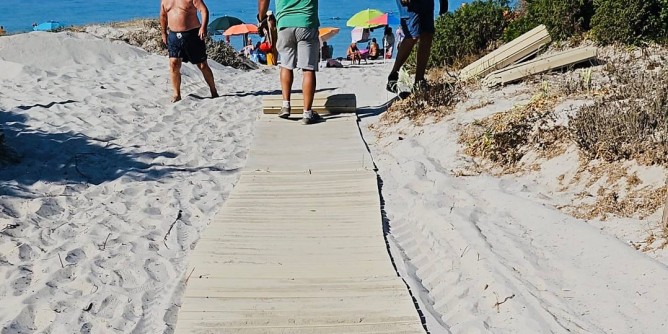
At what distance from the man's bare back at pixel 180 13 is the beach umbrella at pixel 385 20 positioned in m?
15.2

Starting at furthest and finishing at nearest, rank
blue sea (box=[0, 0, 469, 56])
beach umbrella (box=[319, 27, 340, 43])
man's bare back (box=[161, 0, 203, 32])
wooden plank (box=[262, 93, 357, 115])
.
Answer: blue sea (box=[0, 0, 469, 56]), beach umbrella (box=[319, 27, 340, 43]), man's bare back (box=[161, 0, 203, 32]), wooden plank (box=[262, 93, 357, 115])

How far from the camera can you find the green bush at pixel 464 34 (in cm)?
978

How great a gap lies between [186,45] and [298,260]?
17.3 ft

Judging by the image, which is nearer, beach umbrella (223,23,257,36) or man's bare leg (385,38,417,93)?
man's bare leg (385,38,417,93)

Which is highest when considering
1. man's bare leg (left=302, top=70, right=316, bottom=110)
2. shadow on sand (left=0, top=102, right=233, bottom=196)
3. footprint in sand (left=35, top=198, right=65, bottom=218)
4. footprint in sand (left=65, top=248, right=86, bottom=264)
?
man's bare leg (left=302, top=70, right=316, bottom=110)

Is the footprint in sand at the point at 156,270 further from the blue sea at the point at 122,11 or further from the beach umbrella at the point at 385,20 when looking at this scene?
the blue sea at the point at 122,11

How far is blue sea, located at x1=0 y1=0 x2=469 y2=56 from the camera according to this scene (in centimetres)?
4250

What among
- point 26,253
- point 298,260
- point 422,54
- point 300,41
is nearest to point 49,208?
point 26,253

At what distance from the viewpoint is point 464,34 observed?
9.80 m

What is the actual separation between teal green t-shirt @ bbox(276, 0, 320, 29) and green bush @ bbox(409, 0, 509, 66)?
2.98 m

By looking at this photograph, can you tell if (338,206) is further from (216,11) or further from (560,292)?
(216,11)

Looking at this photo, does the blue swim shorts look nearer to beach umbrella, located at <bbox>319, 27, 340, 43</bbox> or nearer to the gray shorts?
the gray shorts

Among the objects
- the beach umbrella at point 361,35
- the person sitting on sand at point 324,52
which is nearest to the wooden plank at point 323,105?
the person sitting on sand at point 324,52

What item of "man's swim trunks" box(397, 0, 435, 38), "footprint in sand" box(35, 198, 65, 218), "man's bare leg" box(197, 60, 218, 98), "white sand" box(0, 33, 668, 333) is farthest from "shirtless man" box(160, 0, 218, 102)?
"footprint in sand" box(35, 198, 65, 218)
